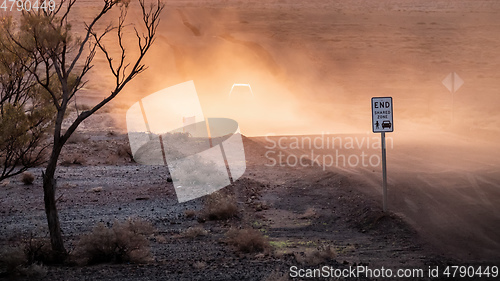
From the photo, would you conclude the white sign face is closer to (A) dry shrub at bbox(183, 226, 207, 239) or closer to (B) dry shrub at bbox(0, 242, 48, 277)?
(A) dry shrub at bbox(183, 226, 207, 239)

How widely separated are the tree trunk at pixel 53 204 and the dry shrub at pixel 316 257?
3.88m

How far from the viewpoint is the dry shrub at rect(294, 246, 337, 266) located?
10312 millimetres

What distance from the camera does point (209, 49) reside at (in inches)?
2399

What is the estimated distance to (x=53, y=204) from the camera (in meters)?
10.5

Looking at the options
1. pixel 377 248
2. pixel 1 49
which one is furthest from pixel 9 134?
pixel 377 248

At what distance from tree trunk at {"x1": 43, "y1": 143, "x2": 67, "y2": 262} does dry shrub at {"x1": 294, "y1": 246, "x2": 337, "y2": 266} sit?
3876 millimetres

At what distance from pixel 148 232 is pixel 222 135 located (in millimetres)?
15631

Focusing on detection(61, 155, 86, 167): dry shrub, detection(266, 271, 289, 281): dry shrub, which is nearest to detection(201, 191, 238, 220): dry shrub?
detection(266, 271, 289, 281): dry shrub

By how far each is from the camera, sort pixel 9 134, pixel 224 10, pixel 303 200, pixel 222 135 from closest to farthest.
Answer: pixel 9 134 < pixel 303 200 < pixel 222 135 < pixel 224 10

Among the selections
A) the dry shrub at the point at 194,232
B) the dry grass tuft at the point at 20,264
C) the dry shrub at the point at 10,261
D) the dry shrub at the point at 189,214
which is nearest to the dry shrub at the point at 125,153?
the dry shrub at the point at 189,214

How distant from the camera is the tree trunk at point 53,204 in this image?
10344 millimetres

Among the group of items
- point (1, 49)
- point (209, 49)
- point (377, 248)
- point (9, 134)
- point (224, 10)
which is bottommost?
point (377, 248)

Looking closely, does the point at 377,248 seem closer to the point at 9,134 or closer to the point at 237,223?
the point at 237,223

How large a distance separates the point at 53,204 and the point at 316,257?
432 cm
